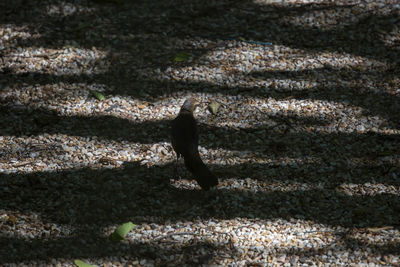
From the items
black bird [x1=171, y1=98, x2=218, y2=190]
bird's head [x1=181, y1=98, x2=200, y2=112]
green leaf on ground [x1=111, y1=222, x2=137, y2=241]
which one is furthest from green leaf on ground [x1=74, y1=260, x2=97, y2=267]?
bird's head [x1=181, y1=98, x2=200, y2=112]

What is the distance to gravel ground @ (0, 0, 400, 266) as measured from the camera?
4.15 metres

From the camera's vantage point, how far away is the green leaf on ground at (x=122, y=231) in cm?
409

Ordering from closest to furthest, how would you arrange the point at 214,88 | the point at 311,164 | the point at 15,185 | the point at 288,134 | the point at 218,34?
the point at 15,185, the point at 311,164, the point at 288,134, the point at 214,88, the point at 218,34

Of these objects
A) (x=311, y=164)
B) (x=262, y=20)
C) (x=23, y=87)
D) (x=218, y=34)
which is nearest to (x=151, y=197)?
(x=311, y=164)

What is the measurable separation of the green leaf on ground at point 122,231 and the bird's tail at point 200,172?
24.6 inches

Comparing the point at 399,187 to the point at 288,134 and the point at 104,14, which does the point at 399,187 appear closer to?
the point at 288,134

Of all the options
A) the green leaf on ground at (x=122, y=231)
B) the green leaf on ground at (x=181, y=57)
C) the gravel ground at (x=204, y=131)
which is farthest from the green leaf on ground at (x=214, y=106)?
the green leaf on ground at (x=122, y=231)

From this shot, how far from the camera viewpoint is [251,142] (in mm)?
5230

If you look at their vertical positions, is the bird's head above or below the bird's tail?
above

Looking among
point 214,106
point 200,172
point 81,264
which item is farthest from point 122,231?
point 214,106

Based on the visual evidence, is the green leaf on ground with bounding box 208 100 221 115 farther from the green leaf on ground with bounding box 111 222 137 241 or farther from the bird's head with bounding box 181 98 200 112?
the green leaf on ground with bounding box 111 222 137 241

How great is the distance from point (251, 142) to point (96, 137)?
1.38 m

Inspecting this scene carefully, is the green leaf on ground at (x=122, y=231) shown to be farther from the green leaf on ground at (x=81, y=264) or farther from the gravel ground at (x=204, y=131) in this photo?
the green leaf on ground at (x=81, y=264)

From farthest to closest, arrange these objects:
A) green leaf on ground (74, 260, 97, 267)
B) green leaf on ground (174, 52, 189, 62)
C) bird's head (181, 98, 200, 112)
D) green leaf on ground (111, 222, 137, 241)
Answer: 1. green leaf on ground (174, 52, 189, 62)
2. bird's head (181, 98, 200, 112)
3. green leaf on ground (111, 222, 137, 241)
4. green leaf on ground (74, 260, 97, 267)
